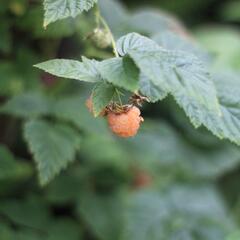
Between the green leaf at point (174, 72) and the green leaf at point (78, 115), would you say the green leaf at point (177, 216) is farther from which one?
the green leaf at point (174, 72)

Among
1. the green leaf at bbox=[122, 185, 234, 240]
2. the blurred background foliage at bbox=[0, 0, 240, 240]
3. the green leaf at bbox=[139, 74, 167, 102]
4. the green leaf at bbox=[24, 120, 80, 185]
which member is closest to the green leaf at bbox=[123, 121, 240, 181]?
the blurred background foliage at bbox=[0, 0, 240, 240]

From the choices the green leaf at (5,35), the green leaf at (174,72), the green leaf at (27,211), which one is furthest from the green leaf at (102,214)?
the green leaf at (174,72)

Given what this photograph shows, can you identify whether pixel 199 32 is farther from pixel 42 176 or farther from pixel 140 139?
pixel 42 176

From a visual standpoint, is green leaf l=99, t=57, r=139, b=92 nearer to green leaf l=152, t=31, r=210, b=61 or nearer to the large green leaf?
green leaf l=152, t=31, r=210, b=61

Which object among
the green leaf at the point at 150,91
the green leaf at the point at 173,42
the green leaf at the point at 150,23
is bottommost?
the green leaf at the point at 150,23

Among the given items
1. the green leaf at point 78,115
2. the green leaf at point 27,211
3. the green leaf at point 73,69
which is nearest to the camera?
the green leaf at point 73,69

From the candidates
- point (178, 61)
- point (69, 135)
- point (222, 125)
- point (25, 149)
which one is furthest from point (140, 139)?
point (178, 61)

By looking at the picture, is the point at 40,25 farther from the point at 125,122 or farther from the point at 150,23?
the point at 125,122

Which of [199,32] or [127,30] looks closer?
[127,30]
